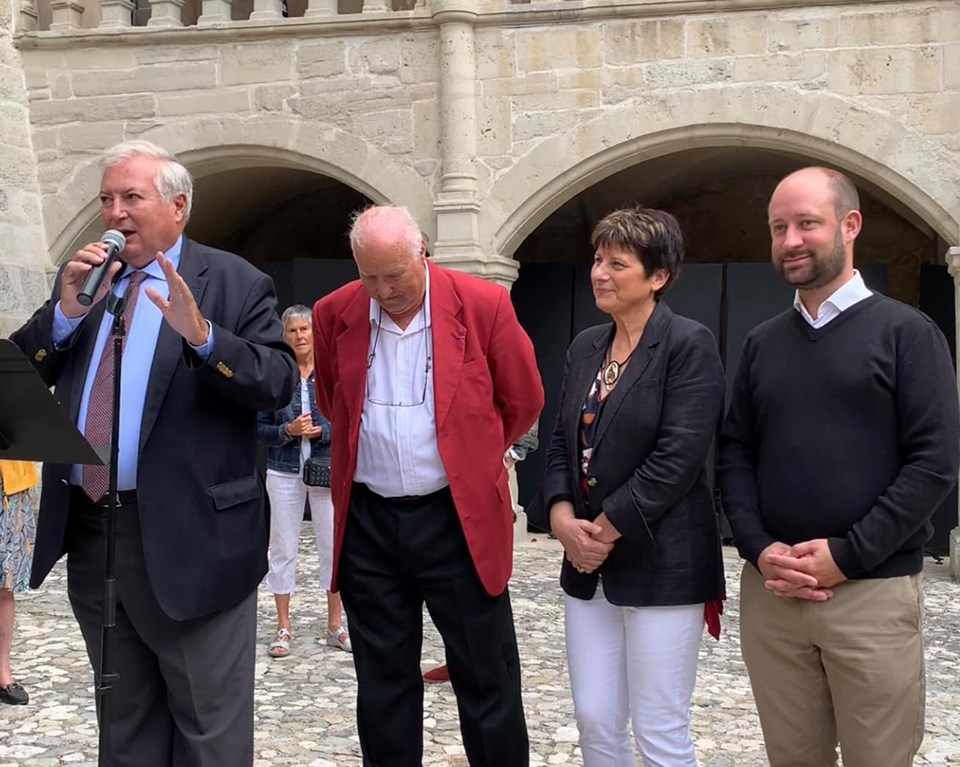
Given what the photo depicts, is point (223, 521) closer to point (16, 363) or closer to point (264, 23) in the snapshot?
point (16, 363)

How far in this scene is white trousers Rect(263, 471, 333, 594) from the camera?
495cm

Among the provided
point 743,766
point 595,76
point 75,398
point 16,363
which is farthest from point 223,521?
point 595,76

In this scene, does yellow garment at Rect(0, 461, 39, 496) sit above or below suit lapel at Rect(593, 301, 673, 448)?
below

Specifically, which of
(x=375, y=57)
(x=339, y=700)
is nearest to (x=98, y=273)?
(x=339, y=700)

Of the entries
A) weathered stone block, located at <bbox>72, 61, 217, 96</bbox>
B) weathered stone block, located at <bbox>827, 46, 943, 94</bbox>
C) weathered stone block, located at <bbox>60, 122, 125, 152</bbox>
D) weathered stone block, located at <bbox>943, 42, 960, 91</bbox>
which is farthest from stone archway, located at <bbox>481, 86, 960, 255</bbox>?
weathered stone block, located at <bbox>60, 122, 125, 152</bbox>

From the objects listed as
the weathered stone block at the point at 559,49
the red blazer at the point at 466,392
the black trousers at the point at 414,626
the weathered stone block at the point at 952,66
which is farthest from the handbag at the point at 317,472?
the weathered stone block at the point at 952,66

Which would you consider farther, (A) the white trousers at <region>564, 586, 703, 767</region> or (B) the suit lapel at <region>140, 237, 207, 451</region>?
(A) the white trousers at <region>564, 586, 703, 767</region>

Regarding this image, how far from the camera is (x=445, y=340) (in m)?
2.82

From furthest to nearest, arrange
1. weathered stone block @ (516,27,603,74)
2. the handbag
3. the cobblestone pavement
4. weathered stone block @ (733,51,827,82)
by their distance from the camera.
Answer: weathered stone block @ (516,27,603,74) → weathered stone block @ (733,51,827,82) → the handbag → the cobblestone pavement

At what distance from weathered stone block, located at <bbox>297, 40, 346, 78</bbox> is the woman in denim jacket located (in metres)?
3.24

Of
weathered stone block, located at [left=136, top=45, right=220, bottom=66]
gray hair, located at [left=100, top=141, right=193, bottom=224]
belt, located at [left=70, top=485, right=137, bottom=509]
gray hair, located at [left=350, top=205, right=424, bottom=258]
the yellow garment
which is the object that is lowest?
belt, located at [left=70, top=485, right=137, bottom=509]

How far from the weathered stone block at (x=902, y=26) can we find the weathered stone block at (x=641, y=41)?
1056 millimetres

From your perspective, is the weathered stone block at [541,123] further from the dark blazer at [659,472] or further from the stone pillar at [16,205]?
the dark blazer at [659,472]

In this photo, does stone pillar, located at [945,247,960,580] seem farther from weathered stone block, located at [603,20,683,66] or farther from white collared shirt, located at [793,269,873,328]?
white collared shirt, located at [793,269,873,328]
